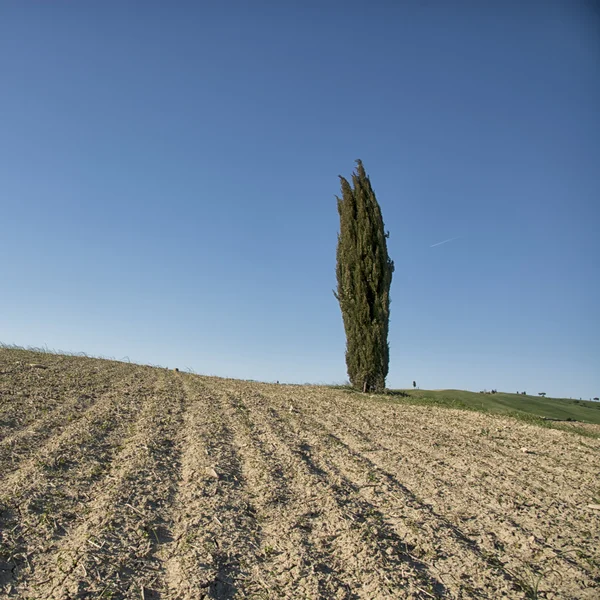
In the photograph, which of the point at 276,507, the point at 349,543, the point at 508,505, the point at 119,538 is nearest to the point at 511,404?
the point at 508,505

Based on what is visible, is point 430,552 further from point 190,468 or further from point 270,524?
point 190,468

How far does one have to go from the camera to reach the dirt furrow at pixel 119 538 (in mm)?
3305

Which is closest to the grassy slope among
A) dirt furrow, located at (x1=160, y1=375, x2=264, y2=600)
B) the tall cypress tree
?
the tall cypress tree

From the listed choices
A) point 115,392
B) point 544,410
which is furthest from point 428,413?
point 115,392

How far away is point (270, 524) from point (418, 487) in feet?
6.49

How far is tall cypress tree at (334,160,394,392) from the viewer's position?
1491cm

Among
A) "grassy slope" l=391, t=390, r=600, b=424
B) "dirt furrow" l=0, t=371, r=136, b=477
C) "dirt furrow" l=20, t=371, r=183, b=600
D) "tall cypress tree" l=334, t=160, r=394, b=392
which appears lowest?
"dirt furrow" l=20, t=371, r=183, b=600

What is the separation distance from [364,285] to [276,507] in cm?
1120

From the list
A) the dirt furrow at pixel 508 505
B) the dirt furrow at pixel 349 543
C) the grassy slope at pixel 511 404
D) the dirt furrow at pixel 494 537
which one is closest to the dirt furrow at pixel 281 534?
the dirt furrow at pixel 349 543

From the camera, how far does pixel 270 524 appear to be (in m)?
4.27

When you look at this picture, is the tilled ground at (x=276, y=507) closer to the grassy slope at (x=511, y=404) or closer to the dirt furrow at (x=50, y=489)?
the dirt furrow at (x=50, y=489)

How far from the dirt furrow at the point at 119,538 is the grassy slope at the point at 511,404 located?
881 centimetres

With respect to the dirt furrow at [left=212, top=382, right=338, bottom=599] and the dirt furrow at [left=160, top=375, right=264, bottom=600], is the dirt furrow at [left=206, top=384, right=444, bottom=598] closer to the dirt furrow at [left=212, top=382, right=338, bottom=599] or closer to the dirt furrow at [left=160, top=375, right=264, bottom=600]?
the dirt furrow at [left=212, top=382, right=338, bottom=599]

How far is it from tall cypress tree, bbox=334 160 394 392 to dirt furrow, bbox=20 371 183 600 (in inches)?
381
